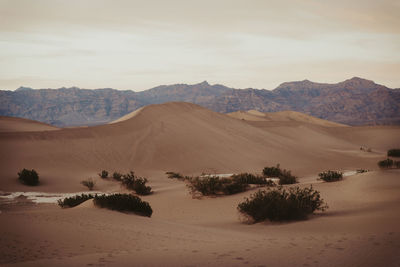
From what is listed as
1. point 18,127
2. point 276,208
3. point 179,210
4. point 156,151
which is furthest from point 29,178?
point 18,127

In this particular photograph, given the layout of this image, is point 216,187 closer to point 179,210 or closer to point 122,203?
point 179,210

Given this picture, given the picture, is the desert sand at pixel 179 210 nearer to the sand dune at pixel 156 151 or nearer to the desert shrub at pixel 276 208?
the sand dune at pixel 156 151

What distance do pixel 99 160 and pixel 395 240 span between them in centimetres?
2171

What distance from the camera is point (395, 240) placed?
18.8ft

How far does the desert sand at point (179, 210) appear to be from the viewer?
16.4 feet

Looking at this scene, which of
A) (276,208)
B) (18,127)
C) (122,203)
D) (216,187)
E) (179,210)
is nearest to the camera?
(276,208)

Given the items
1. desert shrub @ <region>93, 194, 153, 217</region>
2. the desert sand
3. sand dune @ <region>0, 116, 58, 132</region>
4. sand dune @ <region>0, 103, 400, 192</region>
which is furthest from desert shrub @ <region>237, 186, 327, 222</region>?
sand dune @ <region>0, 116, 58, 132</region>

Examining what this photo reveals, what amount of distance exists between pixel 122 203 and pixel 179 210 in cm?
378

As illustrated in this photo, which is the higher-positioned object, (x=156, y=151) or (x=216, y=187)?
(x=156, y=151)

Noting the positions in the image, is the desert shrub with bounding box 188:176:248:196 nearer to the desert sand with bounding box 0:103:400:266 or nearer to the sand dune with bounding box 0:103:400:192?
the desert sand with bounding box 0:103:400:266

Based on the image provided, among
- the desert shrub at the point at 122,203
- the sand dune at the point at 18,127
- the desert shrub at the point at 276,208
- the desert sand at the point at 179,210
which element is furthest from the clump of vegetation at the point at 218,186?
the sand dune at the point at 18,127

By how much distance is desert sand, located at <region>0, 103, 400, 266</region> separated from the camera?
5.00 metres

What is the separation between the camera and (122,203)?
8992 mm

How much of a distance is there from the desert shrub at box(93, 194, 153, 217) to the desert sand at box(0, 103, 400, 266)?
319 mm
